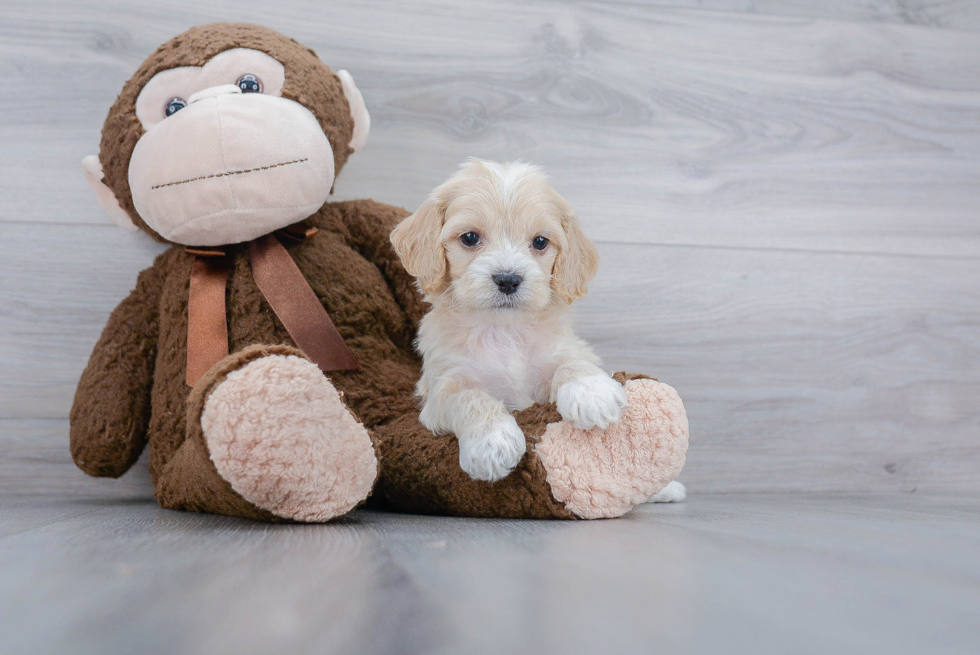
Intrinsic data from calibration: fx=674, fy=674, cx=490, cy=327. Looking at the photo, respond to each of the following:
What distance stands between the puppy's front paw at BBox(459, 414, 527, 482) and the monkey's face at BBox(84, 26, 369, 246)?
477 millimetres

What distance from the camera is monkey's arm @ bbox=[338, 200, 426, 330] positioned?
1.18 m

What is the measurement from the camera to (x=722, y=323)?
149cm

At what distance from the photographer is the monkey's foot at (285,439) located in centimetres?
72

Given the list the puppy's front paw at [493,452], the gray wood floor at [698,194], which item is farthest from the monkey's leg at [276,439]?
the gray wood floor at [698,194]

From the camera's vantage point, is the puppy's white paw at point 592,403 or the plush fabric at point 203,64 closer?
the puppy's white paw at point 592,403

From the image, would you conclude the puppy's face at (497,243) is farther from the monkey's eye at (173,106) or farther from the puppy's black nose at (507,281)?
the monkey's eye at (173,106)

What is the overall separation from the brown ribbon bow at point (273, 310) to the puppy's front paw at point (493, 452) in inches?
12.7

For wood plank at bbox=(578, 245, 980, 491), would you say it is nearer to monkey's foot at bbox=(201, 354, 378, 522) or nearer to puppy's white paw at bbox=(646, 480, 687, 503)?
puppy's white paw at bbox=(646, 480, 687, 503)

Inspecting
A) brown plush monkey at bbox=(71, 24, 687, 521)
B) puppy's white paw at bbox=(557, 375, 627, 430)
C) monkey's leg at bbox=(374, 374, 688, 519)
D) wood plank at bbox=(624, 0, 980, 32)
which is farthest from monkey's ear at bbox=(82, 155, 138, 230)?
wood plank at bbox=(624, 0, 980, 32)

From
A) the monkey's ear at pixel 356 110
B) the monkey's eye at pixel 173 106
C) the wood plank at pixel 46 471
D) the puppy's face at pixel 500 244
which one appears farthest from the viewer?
the wood plank at pixel 46 471

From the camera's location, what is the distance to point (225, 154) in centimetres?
96

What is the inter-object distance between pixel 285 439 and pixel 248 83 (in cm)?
61

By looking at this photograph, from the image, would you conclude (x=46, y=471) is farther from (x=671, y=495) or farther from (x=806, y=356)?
(x=806, y=356)

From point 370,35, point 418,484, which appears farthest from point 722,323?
point 370,35
